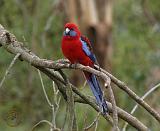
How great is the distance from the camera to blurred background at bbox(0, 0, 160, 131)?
805 cm

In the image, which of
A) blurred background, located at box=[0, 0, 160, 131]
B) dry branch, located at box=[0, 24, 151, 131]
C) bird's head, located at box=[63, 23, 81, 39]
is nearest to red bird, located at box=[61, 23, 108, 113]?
bird's head, located at box=[63, 23, 81, 39]

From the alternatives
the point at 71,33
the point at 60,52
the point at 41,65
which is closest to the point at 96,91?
the point at 71,33

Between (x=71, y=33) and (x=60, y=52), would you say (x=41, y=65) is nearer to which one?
(x=71, y=33)

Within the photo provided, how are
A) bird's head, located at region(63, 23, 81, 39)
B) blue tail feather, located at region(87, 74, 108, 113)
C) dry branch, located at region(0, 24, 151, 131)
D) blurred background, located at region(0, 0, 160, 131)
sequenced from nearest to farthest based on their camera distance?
1. dry branch, located at region(0, 24, 151, 131)
2. blue tail feather, located at region(87, 74, 108, 113)
3. bird's head, located at region(63, 23, 81, 39)
4. blurred background, located at region(0, 0, 160, 131)

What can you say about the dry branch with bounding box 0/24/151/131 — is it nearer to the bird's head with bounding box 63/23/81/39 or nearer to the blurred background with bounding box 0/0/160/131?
the bird's head with bounding box 63/23/81/39

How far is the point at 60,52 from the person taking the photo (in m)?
8.88

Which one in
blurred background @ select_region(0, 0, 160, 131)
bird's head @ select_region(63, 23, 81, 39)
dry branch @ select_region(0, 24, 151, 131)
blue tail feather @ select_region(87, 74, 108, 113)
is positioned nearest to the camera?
dry branch @ select_region(0, 24, 151, 131)

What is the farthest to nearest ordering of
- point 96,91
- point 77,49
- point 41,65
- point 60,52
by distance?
point 60,52, point 77,49, point 96,91, point 41,65

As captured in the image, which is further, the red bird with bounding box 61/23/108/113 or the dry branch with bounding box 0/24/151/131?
the red bird with bounding box 61/23/108/113

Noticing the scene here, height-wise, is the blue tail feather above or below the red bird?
below

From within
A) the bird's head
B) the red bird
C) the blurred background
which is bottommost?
the red bird

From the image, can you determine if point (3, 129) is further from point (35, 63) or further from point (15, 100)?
point (35, 63)

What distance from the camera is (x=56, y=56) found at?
8.66 metres

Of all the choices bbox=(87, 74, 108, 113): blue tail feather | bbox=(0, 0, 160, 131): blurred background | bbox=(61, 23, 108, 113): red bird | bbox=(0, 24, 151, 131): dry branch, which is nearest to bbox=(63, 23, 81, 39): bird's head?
bbox=(61, 23, 108, 113): red bird
